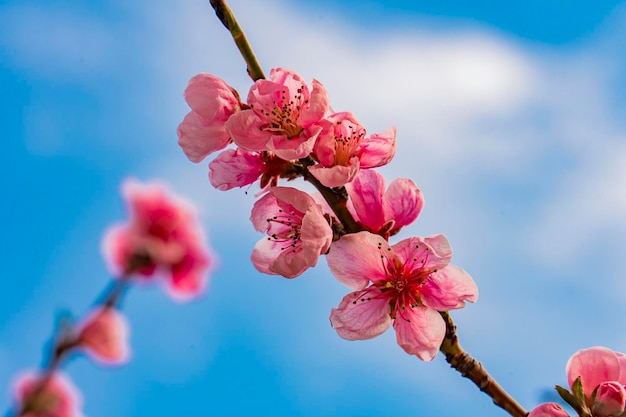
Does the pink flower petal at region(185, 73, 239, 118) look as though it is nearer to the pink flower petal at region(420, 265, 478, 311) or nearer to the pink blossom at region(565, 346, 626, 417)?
the pink flower petal at region(420, 265, 478, 311)

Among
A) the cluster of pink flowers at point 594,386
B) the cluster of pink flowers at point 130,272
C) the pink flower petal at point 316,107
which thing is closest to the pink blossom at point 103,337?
the cluster of pink flowers at point 130,272

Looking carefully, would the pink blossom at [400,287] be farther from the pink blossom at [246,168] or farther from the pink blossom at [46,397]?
the pink blossom at [46,397]

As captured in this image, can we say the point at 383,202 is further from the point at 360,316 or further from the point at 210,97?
the point at 210,97

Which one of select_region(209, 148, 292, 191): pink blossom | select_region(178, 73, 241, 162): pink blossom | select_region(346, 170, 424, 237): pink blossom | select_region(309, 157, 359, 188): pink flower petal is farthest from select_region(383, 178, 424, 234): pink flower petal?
select_region(178, 73, 241, 162): pink blossom

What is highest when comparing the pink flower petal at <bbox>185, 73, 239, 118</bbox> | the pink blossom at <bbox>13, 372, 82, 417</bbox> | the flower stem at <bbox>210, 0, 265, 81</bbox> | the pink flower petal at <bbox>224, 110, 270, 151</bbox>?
the flower stem at <bbox>210, 0, 265, 81</bbox>

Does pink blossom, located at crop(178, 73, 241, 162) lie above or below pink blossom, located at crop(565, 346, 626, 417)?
above

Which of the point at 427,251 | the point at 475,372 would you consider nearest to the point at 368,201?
the point at 427,251

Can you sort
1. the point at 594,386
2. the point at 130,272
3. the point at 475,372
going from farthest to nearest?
1. the point at 594,386
2. the point at 475,372
3. the point at 130,272

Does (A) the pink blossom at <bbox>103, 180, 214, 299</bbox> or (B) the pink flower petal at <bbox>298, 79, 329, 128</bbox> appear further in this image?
(B) the pink flower petal at <bbox>298, 79, 329, 128</bbox>
